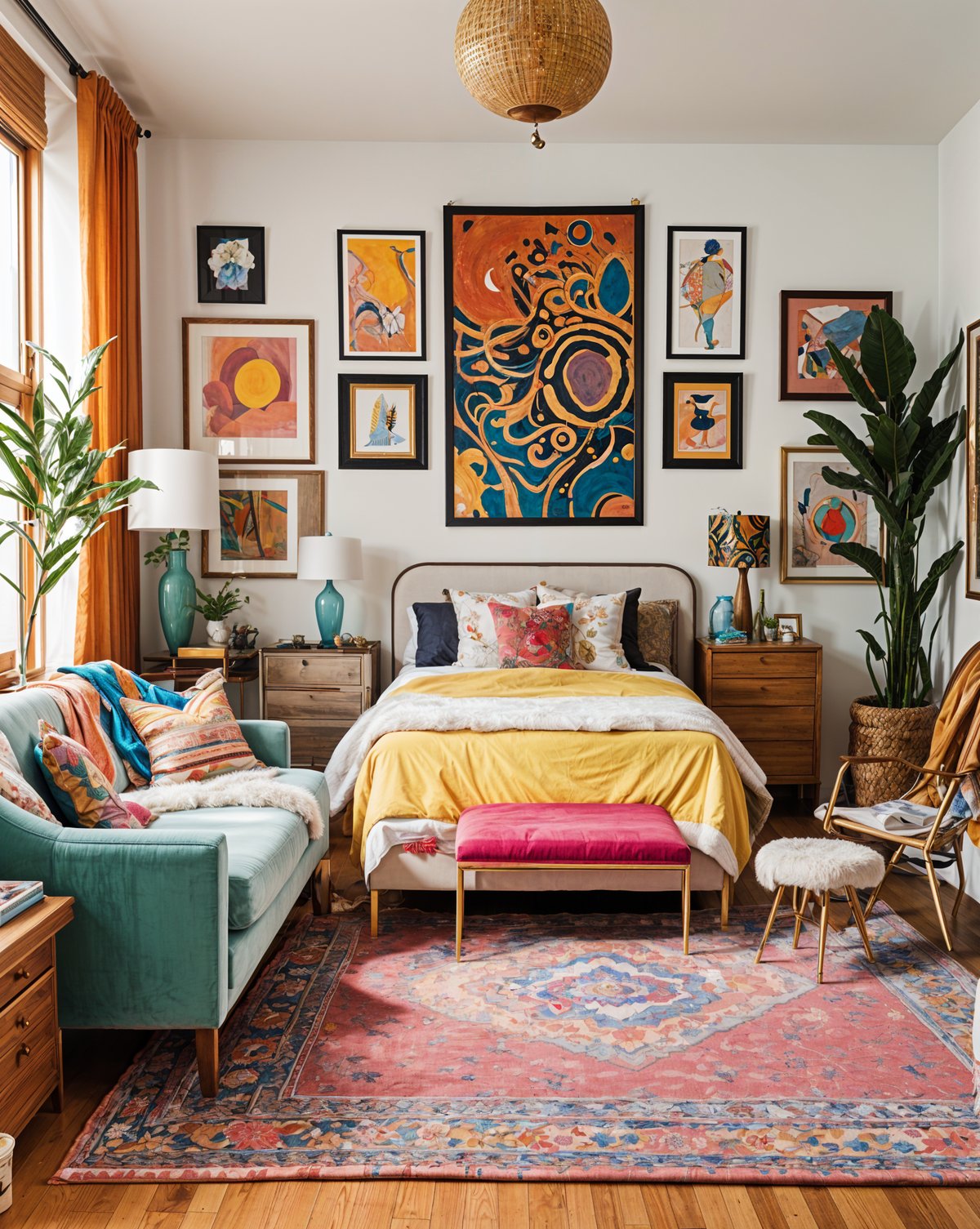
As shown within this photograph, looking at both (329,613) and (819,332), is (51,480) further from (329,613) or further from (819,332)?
(819,332)

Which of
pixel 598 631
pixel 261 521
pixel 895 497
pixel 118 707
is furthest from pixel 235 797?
pixel 895 497

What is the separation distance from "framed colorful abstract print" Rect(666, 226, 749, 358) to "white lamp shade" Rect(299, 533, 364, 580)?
195 cm

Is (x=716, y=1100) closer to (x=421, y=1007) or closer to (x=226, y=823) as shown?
(x=421, y=1007)

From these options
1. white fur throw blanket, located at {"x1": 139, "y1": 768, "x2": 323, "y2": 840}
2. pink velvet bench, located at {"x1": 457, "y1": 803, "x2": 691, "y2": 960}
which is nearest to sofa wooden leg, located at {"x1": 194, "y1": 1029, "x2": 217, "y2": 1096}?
white fur throw blanket, located at {"x1": 139, "y1": 768, "x2": 323, "y2": 840}

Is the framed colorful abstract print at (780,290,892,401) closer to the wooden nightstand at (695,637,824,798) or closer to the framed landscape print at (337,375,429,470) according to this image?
the wooden nightstand at (695,637,824,798)

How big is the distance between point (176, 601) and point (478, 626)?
1.42 metres

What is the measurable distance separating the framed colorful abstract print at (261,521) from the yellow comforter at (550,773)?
1.93 m

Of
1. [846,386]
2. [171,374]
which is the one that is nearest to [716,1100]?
[846,386]

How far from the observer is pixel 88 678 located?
10.8 feet

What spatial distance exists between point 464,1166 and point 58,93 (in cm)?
420

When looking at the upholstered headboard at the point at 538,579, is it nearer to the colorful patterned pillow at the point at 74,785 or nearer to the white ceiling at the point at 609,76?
the white ceiling at the point at 609,76

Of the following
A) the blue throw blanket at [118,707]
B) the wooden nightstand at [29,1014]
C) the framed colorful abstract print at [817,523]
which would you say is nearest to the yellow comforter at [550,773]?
the blue throw blanket at [118,707]

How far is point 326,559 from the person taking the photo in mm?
4789

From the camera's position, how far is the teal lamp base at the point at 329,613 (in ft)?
16.2
